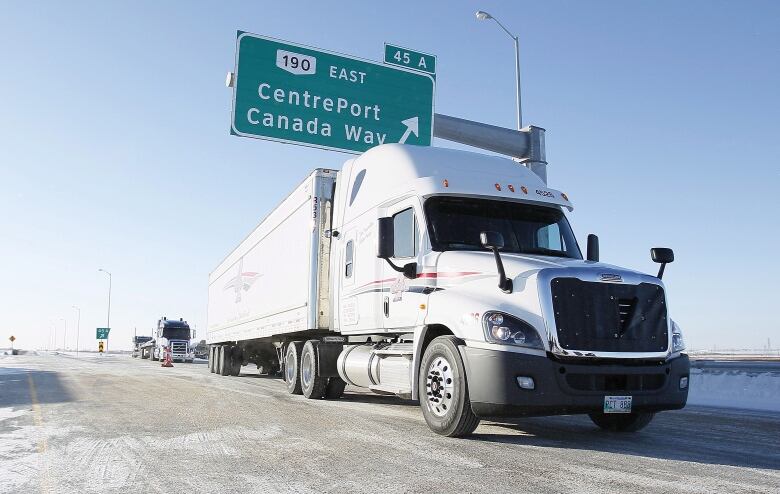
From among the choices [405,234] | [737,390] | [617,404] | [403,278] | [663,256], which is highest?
[405,234]

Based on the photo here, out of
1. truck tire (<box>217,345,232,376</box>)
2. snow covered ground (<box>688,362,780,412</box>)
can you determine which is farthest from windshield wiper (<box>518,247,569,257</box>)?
truck tire (<box>217,345,232,376</box>)

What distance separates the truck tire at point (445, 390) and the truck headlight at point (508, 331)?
48cm

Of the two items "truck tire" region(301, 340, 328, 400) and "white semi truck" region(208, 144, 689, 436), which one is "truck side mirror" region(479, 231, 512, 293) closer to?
"white semi truck" region(208, 144, 689, 436)

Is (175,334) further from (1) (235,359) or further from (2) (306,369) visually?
(2) (306,369)

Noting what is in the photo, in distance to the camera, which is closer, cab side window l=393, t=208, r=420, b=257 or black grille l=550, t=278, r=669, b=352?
black grille l=550, t=278, r=669, b=352

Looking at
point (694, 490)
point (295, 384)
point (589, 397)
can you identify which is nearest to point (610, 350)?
point (589, 397)

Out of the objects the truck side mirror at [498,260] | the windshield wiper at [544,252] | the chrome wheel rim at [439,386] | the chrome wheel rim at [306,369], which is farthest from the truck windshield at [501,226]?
the chrome wheel rim at [306,369]

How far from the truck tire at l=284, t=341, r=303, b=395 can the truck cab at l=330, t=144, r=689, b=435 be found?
329 centimetres

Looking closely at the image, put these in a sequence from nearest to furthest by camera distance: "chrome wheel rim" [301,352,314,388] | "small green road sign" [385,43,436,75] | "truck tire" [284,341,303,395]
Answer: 1. "chrome wheel rim" [301,352,314,388]
2. "truck tire" [284,341,303,395]
3. "small green road sign" [385,43,436,75]

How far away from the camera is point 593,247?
8766mm

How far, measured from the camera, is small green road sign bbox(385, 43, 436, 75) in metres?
14.6

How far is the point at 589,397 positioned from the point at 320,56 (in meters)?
9.64

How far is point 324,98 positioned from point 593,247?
7021 mm

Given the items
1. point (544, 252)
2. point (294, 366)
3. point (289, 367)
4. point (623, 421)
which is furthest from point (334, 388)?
point (623, 421)
